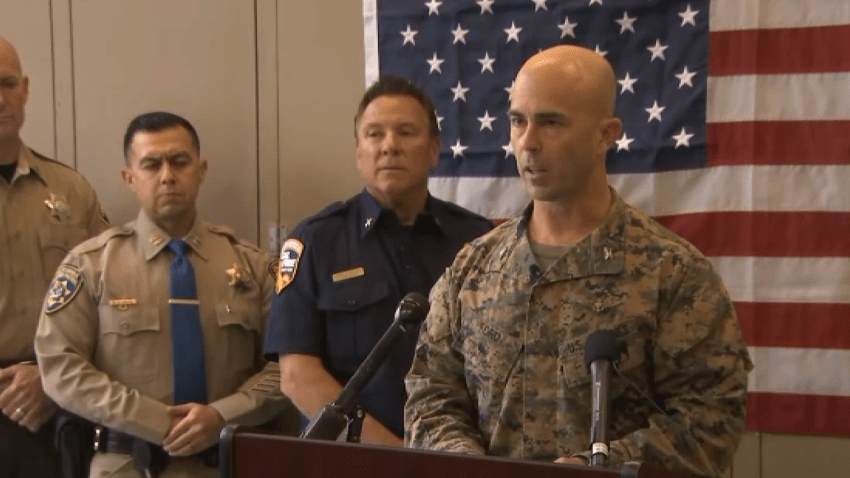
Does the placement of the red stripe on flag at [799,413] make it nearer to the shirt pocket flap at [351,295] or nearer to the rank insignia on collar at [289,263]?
the shirt pocket flap at [351,295]

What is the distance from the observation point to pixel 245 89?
141 inches

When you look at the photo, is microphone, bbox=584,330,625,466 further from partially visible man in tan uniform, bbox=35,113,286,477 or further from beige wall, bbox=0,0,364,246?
beige wall, bbox=0,0,364,246

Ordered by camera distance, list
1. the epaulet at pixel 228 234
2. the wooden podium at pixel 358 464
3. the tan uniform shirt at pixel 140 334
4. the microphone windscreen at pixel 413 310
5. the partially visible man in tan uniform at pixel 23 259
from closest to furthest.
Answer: the wooden podium at pixel 358 464, the microphone windscreen at pixel 413 310, the tan uniform shirt at pixel 140 334, the partially visible man in tan uniform at pixel 23 259, the epaulet at pixel 228 234

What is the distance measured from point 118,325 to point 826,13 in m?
2.23

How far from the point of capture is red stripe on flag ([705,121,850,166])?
9.48 feet

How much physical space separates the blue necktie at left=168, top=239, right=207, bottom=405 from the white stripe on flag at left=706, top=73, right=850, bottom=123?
1640mm

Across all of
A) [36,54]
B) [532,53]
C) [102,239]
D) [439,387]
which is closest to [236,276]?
[102,239]

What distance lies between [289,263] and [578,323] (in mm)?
1144

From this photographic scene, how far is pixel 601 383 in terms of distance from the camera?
1450 mm

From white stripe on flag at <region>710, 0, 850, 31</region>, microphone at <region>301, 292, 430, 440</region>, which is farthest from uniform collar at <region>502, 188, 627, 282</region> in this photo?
white stripe on flag at <region>710, 0, 850, 31</region>

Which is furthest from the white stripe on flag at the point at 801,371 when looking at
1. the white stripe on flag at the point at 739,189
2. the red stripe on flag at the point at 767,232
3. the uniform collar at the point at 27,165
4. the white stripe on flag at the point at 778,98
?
the uniform collar at the point at 27,165

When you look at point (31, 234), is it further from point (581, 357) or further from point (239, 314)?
point (581, 357)

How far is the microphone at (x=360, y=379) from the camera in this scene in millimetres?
1663

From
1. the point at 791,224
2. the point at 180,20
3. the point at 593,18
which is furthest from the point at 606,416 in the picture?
the point at 180,20
